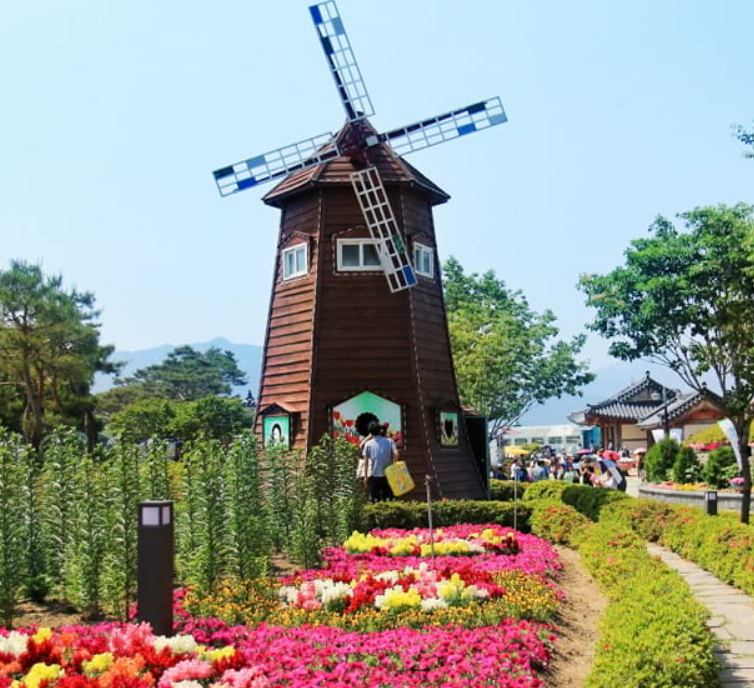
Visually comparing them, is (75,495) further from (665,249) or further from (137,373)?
(137,373)

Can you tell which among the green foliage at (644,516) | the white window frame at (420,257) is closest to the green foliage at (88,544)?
the green foliage at (644,516)

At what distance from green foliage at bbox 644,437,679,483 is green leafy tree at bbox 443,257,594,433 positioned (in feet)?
31.2

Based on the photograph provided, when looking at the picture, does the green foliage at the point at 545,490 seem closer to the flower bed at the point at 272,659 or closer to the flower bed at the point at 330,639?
the flower bed at the point at 330,639

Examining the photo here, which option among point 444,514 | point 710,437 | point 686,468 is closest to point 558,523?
point 444,514

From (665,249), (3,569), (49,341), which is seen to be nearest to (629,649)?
(3,569)

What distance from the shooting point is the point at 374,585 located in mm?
9102

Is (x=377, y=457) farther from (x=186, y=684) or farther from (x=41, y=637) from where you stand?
(x=186, y=684)

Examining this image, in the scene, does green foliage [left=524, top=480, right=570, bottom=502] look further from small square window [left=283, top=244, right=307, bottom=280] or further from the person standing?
small square window [left=283, top=244, right=307, bottom=280]

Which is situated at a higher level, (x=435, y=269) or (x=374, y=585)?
(x=435, y=269)

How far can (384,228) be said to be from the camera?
19.2 m

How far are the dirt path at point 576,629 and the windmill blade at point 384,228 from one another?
25.5 ft

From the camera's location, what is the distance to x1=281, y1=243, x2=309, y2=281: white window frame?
1961 cm

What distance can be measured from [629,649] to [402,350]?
1300cm

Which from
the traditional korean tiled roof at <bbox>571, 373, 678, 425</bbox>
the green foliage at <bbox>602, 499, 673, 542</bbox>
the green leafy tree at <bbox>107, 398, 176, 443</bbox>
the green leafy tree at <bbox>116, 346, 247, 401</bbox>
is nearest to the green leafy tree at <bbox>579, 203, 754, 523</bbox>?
the green foliage at <bbox>602, 499, 673, 542</bbox>
